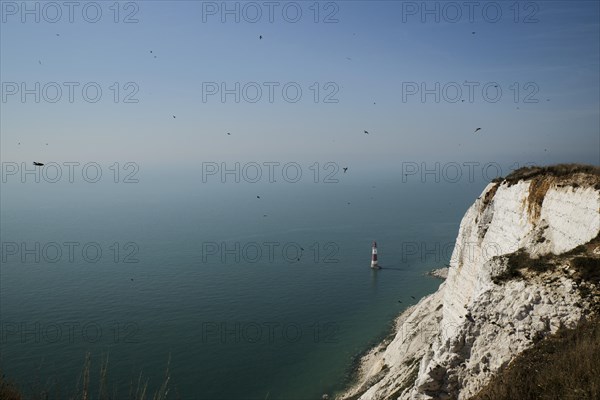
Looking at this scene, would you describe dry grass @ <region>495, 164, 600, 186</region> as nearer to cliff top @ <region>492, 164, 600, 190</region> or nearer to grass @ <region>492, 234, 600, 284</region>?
cliff top @ <region>492, 164, 600, 190</region>

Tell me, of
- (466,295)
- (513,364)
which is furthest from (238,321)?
(513,364)

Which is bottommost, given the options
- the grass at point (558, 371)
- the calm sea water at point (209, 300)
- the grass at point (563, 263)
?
the calm sea water at point (209, 300)

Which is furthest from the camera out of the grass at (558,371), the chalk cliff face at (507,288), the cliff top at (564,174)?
the cliff top at (564,174)

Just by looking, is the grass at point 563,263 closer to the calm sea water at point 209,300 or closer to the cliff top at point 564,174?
the cliff top at point 564,174

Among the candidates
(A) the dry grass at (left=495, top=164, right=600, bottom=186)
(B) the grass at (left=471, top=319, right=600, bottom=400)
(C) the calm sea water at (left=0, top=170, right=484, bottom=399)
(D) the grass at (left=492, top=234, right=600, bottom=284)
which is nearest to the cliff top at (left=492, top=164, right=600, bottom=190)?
(A) the dry grass at (left=495, top=164, right=600, bottom=186)

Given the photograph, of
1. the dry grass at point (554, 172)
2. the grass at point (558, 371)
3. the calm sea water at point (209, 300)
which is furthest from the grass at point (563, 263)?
the calm sea water at point (209, 300)

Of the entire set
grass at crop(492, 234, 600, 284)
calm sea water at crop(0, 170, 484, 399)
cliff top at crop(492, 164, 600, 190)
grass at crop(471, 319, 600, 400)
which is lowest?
calm sea water at crop(0, 170, 484, 399)
